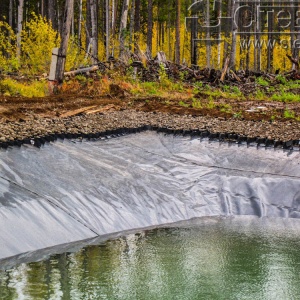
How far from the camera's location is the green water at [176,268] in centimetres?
586

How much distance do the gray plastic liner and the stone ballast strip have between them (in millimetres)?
225

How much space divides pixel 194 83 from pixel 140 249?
12536 mm

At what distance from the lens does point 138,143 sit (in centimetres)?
1071

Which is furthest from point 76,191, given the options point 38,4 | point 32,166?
point 38,4

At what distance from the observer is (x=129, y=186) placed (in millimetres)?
9031

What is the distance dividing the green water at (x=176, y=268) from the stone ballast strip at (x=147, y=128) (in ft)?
7.90

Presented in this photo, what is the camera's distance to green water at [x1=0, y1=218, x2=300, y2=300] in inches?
231

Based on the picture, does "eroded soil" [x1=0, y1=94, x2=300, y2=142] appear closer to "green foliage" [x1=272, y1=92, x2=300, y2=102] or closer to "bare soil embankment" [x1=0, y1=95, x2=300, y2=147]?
"bare soil embankment" [x1=0, y1=95, x2=300, y2=147]

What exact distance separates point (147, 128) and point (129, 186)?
8.31 ft

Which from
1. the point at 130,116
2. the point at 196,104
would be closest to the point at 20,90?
the point at 196,104

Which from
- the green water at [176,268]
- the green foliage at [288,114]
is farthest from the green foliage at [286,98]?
the green water at [176,268]

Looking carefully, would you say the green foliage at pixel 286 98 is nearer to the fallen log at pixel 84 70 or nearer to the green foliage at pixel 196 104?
the green foliage at pixel 196 104

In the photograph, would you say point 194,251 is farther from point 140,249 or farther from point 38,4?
point 38,4

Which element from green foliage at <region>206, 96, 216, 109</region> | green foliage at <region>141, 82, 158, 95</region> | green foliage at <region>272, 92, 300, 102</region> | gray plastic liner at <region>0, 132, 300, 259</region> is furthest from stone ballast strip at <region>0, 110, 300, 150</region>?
green foliage at <region>272, 92, 300, 102</region>
